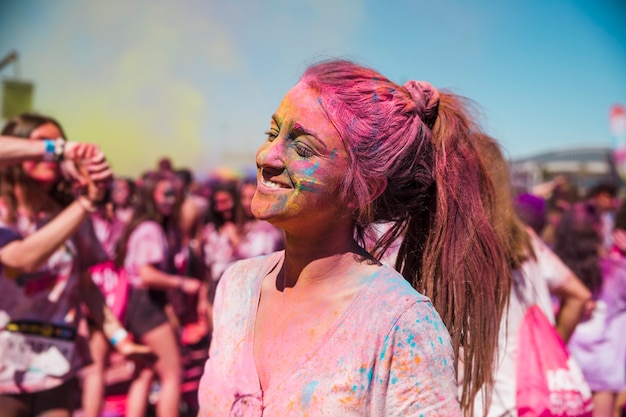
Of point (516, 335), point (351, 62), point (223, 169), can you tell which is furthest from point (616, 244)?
point (223, 169)

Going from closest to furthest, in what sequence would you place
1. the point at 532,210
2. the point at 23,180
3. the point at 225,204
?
the point at 23,180 → the point at 532,210 → the point at 225,204

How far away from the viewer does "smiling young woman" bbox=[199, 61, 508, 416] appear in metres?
1.19

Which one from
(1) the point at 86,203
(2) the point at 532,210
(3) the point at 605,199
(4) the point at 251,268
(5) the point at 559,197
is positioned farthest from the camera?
(3) the point at 605,199

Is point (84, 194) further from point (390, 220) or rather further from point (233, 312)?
point (390, 220)

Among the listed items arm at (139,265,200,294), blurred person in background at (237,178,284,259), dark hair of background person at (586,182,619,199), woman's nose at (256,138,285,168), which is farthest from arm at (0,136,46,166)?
dark hair of background person at (586,182,619,199)

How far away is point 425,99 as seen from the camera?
4.89ft

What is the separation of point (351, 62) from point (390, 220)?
0.40 m

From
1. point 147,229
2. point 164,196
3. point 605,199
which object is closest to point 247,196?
point 164,196

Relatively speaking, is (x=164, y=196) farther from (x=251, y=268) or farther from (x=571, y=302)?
(x=251, y=268)

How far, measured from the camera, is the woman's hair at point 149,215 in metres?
4.53

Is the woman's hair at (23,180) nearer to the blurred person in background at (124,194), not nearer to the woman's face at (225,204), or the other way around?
the woman's face at (225,204)

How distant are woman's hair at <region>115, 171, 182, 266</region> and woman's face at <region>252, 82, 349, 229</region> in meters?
3.35

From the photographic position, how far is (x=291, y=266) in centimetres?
146

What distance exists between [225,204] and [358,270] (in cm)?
475
